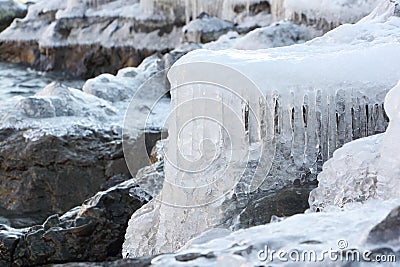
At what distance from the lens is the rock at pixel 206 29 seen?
524 inches

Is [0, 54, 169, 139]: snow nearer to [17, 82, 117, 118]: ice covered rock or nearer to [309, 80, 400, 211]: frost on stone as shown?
[17, 82, 117, 118]: ice covered rock

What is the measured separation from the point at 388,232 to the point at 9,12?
880 inches

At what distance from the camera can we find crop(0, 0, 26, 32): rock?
22.8 meters

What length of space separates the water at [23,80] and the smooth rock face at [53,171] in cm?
607

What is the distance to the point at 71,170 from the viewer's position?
25.0 ft

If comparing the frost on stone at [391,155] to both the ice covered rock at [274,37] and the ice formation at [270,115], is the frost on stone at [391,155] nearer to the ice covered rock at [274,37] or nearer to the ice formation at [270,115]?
the ice formation at [270,115]

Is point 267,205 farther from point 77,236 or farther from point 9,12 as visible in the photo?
point 9,12

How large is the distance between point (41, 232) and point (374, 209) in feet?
10.9

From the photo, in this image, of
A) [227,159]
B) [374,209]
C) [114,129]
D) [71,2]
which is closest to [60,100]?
[114,129]

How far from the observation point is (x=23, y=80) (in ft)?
52.6

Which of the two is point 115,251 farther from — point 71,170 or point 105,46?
point 105,46

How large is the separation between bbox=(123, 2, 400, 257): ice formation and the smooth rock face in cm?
303

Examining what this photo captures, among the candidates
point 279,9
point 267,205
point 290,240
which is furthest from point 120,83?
point 290,240

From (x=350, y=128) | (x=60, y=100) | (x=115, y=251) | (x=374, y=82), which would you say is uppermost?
(x=374, y=82)
